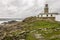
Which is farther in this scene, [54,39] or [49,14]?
[49,14]

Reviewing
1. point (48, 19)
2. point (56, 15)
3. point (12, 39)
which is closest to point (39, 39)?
point (12, 39)

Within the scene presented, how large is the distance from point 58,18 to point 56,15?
4827 millimetres

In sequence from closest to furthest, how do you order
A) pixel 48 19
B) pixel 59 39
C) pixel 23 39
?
pixel 59 39 < pixel 23 39 < pixel 48 19

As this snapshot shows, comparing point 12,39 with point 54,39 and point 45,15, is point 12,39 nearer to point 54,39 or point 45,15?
point 54,39

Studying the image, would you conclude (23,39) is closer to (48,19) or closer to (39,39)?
(39,39)

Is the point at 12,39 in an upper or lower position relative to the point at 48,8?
lower

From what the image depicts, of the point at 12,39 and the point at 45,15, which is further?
the point at 45,15

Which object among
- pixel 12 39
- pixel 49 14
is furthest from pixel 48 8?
pixel 12 39

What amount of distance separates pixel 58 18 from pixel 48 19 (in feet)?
20.5

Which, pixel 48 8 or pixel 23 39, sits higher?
pixel 48 8

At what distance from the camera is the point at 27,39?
55.8 meters

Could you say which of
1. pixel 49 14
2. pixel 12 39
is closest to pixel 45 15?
pixel 49 14

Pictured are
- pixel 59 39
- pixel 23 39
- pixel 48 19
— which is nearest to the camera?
pixel 59 39

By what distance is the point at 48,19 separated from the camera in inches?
4540
